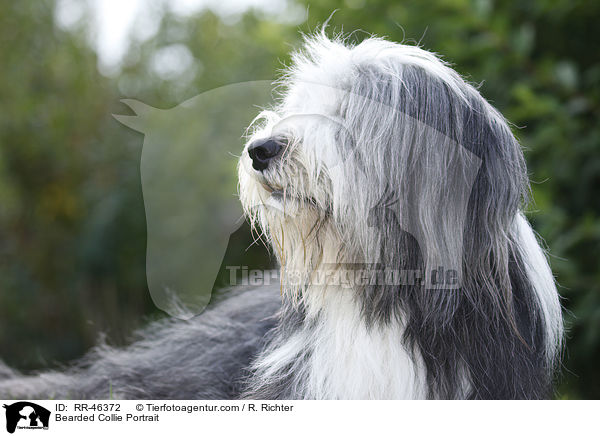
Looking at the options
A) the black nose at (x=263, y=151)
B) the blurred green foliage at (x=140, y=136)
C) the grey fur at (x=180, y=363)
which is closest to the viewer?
the black nose at (x=263, y=151)

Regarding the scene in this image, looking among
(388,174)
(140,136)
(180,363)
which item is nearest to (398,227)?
(388,174)

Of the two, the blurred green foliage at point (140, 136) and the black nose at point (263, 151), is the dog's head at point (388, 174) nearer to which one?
the black nose at point (263, 151)

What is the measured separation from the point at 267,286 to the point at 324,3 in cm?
136

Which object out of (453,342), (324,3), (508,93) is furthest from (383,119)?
(508,93)

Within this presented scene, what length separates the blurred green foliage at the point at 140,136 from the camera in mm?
3076

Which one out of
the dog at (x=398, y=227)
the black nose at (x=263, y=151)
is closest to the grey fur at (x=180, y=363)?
the dog at (x=398, y=227)

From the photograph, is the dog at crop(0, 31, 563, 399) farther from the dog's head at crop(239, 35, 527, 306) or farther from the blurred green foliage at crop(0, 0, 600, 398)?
the blurred green foliage at crop(0, 0, 600, 398)

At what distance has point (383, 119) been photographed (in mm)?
1692

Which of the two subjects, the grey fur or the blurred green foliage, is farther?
the blurred green foliage

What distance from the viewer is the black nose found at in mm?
1603

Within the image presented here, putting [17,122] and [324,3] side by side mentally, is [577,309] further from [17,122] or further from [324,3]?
[17,122]

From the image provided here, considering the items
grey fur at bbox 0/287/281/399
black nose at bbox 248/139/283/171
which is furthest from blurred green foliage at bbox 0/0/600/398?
black nose at bbox 248/139/283/171

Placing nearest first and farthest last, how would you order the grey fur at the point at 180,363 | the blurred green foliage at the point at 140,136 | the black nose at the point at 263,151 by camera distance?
1. the black nose at the point at 263,151
2. the grey fur at the point at 180,363
3. the blurred green foliage at the point at 140,136
